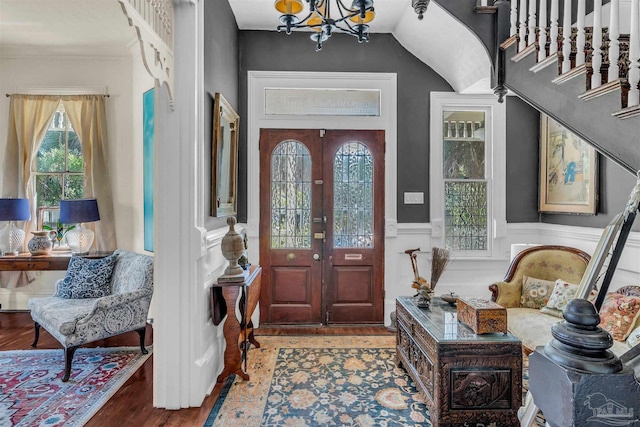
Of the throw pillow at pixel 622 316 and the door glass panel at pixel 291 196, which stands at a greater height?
the door glass panel at pixel 291 196

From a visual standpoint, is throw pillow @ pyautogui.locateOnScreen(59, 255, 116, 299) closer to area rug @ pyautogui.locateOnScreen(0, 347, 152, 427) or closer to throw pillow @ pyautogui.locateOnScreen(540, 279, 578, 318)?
area rug @ pyautogui.locateOnScreen(0, 347, 152, 427)

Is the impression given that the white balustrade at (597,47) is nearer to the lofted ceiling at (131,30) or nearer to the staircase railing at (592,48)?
the staircase railing at (592,48)

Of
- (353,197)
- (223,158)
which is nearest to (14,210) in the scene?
(223,158)

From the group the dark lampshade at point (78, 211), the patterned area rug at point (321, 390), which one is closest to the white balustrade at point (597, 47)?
the patterned area rug at point (321, 390)

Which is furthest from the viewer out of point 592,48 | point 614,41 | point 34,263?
point 34,263

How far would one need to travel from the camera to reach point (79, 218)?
3750 millimetres

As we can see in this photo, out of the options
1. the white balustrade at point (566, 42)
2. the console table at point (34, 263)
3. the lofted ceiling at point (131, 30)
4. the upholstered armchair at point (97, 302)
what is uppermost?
the lofted ceiling at point (131, 30)

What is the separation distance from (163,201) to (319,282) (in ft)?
6.93

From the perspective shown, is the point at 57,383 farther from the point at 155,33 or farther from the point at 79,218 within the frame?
the point at 155,33

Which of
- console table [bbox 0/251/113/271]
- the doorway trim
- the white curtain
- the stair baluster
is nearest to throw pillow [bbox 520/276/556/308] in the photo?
the doorway trim

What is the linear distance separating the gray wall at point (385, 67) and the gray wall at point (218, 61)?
34cm

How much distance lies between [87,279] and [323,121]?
9.37 ft

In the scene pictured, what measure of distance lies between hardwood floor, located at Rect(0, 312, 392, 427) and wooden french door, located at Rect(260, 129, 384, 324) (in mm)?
198

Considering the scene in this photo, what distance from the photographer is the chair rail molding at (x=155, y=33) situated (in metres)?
1.80
